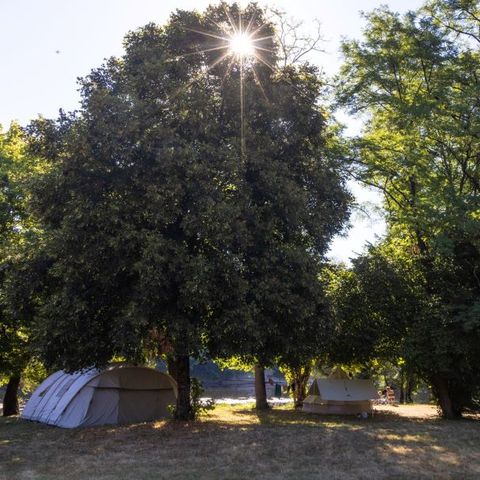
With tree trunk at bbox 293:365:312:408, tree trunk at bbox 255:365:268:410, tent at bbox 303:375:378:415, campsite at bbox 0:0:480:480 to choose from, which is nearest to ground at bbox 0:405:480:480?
campsite at bbox 0:0:480:480

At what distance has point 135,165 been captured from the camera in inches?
569

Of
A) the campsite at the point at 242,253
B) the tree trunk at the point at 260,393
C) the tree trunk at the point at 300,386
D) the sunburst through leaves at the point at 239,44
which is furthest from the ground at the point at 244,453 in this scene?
the tree trunk at the point at 300,386

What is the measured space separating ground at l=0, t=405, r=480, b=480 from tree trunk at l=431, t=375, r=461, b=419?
4.48m

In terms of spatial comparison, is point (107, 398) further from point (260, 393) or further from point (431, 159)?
point (431, 159)

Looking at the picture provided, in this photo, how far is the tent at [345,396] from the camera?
868 inches

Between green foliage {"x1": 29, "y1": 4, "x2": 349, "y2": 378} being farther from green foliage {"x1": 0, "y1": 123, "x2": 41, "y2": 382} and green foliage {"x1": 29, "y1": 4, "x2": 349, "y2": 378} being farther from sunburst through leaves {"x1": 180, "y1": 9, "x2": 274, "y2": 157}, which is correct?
→ green foliage {"x1": 0, "y1": 123, "x2": 41, "y2": 382}

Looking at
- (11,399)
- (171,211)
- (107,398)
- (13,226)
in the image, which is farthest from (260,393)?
(171,211)

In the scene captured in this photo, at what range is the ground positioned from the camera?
9414 mm

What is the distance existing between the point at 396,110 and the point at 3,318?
720 inches

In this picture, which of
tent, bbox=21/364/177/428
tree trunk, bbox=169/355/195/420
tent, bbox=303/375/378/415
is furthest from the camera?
tent, bbox=303/375/378/415

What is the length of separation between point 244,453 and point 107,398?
9.31 metres

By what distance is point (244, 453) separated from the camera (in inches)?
433

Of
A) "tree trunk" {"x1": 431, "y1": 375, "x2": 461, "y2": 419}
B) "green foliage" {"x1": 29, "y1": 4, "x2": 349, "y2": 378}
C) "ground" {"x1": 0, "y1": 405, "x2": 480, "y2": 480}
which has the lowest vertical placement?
"ground" {"x1": 0, "y1": 405, "x2": 480, "y2": 480}

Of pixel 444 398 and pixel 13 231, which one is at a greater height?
pixel 13 231
